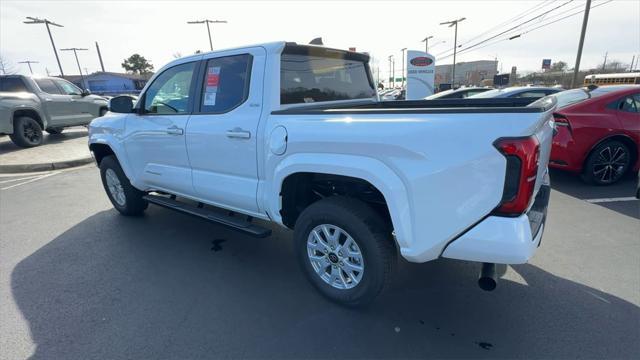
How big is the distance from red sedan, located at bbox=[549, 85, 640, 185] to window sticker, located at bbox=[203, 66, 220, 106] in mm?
4944

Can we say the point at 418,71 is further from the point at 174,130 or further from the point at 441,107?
the point at 174,130

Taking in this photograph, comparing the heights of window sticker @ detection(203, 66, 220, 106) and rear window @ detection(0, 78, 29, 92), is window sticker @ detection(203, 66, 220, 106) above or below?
below

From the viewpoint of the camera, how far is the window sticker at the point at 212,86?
3217 millimetres

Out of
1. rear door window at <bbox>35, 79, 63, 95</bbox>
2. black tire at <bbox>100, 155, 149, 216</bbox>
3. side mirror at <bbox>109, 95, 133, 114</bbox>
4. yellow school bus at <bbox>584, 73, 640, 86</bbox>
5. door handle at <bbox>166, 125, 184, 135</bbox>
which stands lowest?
yellow school bus at <bbox>584, 73, 640, 86</bbox>

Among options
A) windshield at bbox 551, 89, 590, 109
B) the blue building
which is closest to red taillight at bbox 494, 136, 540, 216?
windshield at bbox 551, 89, 590, 109

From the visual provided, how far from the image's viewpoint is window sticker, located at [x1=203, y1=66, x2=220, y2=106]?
3217mm

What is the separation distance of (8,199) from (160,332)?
5314mm

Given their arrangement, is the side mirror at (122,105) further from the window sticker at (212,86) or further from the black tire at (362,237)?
the black tire at (362,237)

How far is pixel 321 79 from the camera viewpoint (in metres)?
3.31

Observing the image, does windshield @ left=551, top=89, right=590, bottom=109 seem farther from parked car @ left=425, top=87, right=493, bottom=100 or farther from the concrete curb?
the concrete curb

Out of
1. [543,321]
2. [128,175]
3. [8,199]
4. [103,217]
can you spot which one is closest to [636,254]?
[543,321]

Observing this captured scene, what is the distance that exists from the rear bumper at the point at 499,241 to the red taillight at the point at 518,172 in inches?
2.5

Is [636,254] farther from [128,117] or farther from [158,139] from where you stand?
[128,117]

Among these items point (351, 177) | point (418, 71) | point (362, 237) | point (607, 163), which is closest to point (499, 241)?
point (362, 237)
